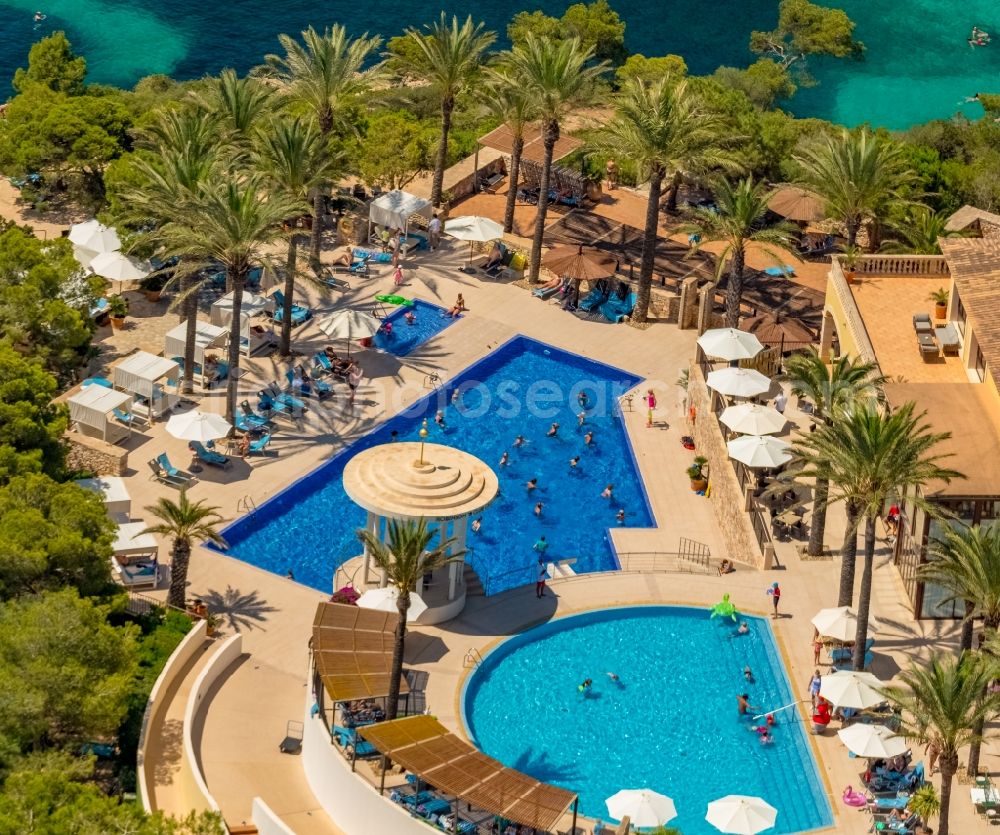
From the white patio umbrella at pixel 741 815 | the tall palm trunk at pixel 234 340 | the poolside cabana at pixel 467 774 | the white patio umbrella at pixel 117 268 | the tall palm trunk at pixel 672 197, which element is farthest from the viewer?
the tall palm trunk at pixel 672 197

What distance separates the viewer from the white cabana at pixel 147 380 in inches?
2510

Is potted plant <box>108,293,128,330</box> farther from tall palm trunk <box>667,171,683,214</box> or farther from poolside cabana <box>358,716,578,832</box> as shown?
poolside cabana <box>358,716,578,832</box>

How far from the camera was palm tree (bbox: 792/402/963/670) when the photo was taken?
50062 mm

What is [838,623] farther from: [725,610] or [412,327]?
[412,327]

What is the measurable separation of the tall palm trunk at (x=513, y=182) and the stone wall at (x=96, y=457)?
21416 millimetres

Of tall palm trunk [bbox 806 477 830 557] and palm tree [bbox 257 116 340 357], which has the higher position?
palm tree [bbox 257 116 340 357]

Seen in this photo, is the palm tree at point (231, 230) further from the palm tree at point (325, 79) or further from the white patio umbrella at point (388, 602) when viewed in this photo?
the white patio umbrella at point (388, 602)

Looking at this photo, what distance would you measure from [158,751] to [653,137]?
96.2 feet

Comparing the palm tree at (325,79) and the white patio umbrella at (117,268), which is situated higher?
the palm tree at (325,79)

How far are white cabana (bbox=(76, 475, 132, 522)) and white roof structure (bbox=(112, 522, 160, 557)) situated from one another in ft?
3.18

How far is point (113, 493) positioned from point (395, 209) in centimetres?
2102

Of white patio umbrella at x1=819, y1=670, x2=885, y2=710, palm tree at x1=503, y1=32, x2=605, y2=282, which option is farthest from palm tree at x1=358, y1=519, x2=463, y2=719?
palm tree at x1=503, y1=32, x2=605, y2=282

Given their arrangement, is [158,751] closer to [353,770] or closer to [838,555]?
[353,770]

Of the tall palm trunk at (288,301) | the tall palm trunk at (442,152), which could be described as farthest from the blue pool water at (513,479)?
the tall palm trunk at (442,152)
